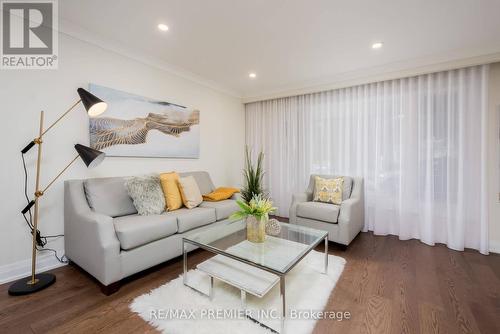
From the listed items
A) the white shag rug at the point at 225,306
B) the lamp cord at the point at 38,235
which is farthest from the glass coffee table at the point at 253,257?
the lamp cord at the point at 38,235

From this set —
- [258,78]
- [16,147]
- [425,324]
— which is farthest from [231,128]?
[425,324]

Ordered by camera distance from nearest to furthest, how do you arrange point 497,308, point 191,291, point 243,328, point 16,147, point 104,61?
point 243,328 → point 497,308 → point 191,291 → point 16,147 → point 104,61

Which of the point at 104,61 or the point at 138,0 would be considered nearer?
the point at 138,0

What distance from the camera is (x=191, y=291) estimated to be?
1.82 meters

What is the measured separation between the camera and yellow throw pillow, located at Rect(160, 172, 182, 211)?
2.57 metres

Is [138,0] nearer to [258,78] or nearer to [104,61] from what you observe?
[104,61]

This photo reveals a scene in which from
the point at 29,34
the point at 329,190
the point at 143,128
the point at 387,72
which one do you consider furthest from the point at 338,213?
the point at 29,34

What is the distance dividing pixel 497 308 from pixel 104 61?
422 cm

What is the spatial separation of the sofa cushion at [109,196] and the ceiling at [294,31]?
1.57m

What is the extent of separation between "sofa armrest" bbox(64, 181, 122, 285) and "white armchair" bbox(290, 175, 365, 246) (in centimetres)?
216

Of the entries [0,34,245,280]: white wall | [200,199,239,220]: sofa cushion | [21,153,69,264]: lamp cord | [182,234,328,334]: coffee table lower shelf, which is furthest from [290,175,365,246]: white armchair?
[21,153,69,264]: lamp cord

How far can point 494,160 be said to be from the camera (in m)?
2.63

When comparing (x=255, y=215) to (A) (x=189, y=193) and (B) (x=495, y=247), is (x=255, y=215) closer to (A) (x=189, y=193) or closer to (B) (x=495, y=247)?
(A) (x=189, y=193)

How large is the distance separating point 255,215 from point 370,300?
111 cm
